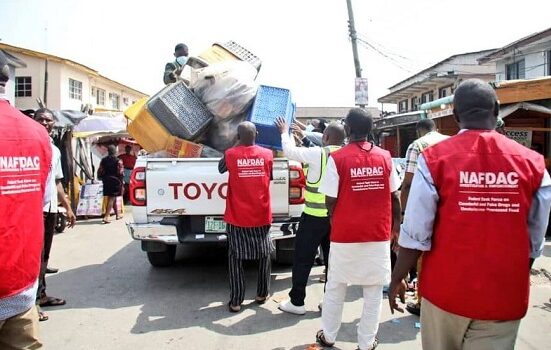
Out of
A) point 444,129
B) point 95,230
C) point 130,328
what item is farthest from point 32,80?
point 130,328

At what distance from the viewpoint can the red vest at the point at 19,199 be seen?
1.94 m

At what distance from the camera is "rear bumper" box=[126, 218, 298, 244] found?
5156 millimetres

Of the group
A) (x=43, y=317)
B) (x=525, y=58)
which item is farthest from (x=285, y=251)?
(x=525, y=58)

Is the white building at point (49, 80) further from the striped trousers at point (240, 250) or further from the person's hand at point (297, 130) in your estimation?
the striped trousers at point (240, 250)

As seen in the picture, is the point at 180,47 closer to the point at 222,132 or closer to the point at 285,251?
the point at 222,132

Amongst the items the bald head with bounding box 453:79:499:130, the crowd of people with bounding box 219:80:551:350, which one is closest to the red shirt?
the crowd of people with bounding box 219:80:551:350

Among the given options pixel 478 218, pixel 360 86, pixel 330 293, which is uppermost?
pixel 360 86

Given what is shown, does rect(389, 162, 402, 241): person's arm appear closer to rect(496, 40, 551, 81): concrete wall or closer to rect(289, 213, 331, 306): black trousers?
rect(289, 213, 331, 306): black trousers

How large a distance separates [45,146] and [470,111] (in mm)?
2042

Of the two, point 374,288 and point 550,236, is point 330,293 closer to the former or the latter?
point 374,288

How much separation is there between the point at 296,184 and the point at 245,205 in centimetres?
96

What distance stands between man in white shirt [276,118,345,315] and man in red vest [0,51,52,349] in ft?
8.15

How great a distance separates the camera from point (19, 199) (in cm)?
200

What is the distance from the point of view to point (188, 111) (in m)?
5.69
